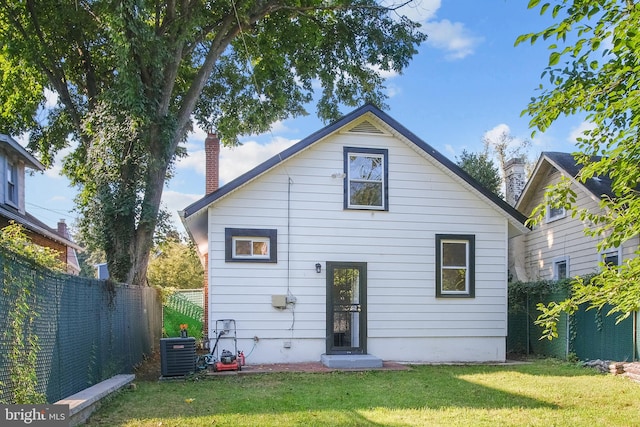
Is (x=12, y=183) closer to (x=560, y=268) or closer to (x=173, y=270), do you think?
(x=173, y=270)

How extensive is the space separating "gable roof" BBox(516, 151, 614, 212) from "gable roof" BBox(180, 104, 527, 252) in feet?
6.71

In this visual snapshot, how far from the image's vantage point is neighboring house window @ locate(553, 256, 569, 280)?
14404mm

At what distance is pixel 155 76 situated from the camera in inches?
454

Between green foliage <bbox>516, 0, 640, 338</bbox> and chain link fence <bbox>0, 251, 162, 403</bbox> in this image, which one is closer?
green foliage <bbox>516, 0, 640, 338</bbox>

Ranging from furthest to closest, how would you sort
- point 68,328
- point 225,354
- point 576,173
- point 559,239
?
point 559,239 < point 576,173 < point 225,354 < point 68,328

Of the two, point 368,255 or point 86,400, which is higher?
point 368,255

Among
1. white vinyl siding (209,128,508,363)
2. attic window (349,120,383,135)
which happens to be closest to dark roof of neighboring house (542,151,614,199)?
white vinyl siding (209,128,508,363)

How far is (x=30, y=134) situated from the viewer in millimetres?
15461

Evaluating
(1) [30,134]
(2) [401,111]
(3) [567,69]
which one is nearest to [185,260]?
(1) [30,134]

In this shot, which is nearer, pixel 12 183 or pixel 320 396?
pixel 320 396

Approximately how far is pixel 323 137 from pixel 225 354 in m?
5.10

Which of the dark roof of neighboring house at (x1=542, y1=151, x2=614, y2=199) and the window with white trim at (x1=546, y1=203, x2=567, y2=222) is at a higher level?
the dark roof of neighboring house at (x1=542, y1=151, x2=614, y2=199)

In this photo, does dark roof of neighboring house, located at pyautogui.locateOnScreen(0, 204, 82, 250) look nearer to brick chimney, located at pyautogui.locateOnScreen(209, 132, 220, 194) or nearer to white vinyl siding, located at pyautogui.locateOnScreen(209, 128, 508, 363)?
brick chimney, located at pyautogui.locateOnScreen(209, 132, 220, 194)

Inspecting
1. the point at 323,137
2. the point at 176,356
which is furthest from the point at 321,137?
the point at 176,356
